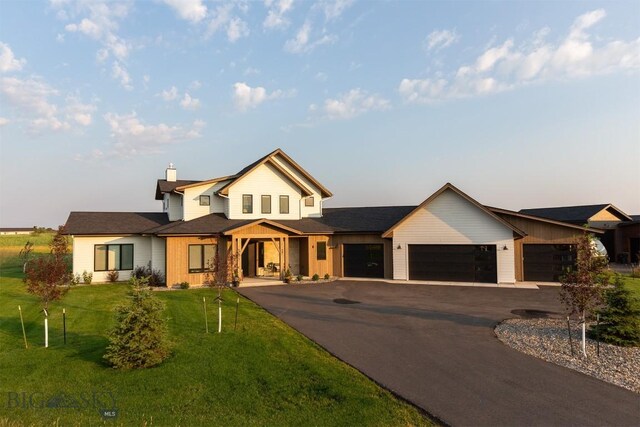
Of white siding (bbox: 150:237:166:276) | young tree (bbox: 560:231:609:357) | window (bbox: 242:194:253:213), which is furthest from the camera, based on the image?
window (bbox: 242:194:253:213)

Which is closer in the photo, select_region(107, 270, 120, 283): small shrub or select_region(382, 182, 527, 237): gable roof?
select_region(382, 182, 527, 237): gable roof

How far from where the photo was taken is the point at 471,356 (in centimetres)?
875

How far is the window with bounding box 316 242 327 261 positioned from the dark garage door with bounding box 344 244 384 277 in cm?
136

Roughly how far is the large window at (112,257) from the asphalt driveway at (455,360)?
36.8 ft

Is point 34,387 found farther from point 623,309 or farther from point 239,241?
point 623,309

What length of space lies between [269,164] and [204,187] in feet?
15.3

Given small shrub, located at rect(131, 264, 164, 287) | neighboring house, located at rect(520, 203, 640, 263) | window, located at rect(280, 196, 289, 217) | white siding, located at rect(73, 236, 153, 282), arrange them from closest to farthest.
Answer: small shrub, located at rect(131, 264, 164, 287) < white siding, located at rect(73, 236, 153, 282) < window, located at rect(280, 196, 289, 217) < neighboring house, located at rect(520, 203, 640, 263)

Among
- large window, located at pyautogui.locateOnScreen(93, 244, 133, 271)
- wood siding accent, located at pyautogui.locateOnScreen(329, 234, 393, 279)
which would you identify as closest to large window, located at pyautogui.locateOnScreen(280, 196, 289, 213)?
wood siding accent, located at pyautogui.locateOnScreen(329, 234, 393, 279)

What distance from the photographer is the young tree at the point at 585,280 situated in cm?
902

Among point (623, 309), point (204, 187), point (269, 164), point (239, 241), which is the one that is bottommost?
point (623, 309)

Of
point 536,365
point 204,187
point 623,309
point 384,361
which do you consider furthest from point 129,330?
point 204,187

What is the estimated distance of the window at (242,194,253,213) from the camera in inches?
927

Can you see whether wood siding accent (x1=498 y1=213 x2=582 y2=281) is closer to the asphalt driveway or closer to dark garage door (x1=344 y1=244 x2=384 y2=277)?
the asphalt driveway

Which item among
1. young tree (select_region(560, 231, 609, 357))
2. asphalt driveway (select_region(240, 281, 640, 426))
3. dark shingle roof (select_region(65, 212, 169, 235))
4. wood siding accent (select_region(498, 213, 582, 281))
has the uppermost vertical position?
dark shingle roof (select_region(65, 212, 169, 235))
